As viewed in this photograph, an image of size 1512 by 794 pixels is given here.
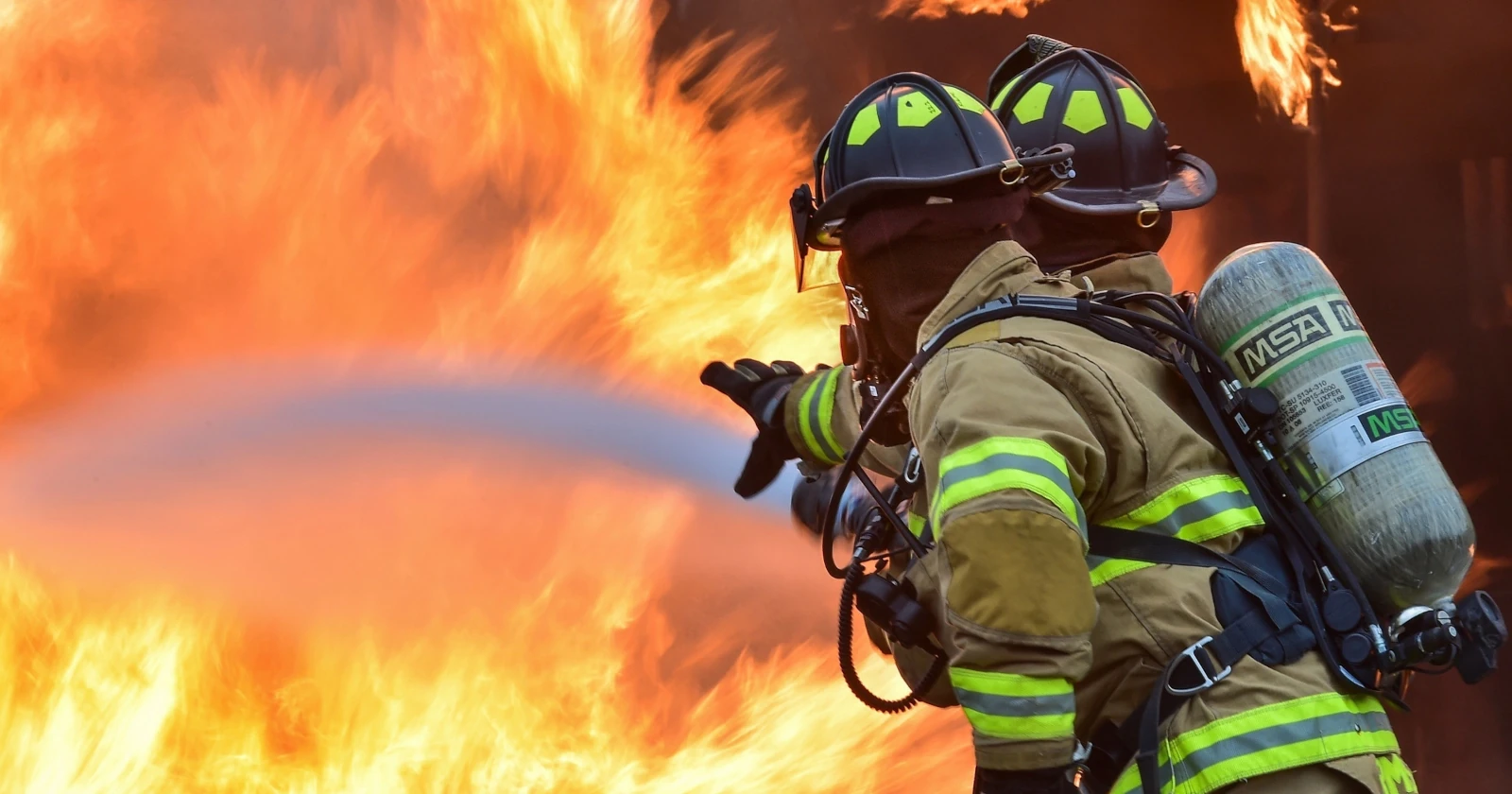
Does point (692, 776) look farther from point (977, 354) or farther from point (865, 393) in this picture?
point (977, 354)

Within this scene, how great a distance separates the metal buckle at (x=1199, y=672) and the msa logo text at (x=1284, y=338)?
2.04 ft

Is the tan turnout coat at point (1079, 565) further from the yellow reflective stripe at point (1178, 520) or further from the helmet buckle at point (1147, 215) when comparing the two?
the helmet buckle at point (1147, 215)

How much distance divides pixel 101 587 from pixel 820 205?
257 cm

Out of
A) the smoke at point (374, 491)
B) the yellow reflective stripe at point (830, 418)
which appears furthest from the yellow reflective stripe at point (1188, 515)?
the smoke at point (374, 491)

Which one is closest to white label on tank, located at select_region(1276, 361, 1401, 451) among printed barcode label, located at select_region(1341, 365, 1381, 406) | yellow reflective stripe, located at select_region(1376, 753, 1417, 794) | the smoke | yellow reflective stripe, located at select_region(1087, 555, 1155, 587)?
printed barcode label, located at select_region(1341, 365, 1381, 406)

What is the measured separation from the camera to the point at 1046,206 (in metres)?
3.44

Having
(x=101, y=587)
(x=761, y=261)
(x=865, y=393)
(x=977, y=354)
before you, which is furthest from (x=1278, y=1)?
(x=101, y=587)

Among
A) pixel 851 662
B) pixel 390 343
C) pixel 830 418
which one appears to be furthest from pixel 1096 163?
pixel 390 343

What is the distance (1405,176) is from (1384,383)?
3.17m

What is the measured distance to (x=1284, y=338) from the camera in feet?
8.55

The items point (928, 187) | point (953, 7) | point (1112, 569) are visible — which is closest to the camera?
point (1112, 569)

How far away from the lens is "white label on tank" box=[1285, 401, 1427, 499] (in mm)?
2488

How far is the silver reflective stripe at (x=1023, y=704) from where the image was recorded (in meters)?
2.16

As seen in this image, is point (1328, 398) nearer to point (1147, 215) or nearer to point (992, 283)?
point (992, 283)
